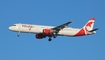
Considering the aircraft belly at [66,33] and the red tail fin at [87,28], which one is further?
the red tail fin at [87,28]

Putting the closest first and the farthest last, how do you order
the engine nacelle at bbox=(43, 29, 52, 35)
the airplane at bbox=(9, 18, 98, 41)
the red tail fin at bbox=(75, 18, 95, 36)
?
the airplane at bbox=(9, 18, 98, 41) → the engine nacelle at bbox=(43, 29, 52, 35) → the red tail fin at bbox=(75, 18, 95, 36)

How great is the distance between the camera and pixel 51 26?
99.3 meters

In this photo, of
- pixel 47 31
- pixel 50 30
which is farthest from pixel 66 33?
pixel 47 31

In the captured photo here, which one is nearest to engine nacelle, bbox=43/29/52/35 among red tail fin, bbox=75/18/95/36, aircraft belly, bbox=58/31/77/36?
aircraft belly, bbox=58/31/77/36

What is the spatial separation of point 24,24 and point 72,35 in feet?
50.2

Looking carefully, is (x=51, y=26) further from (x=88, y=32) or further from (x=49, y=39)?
(x=88, y=32)

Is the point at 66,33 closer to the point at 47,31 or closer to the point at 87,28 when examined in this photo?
the point at 47,31

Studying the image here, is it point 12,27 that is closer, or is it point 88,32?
point 12,27

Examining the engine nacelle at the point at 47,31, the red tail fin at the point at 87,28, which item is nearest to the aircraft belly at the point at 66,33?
the red tail fin at the point at 87,28

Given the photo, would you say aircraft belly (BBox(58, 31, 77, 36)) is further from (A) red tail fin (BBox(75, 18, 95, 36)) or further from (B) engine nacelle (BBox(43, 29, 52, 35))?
(B) engine nacelle (BBox(43, 29, 52, 35))

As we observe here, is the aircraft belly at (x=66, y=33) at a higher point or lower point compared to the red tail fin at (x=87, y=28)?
lower

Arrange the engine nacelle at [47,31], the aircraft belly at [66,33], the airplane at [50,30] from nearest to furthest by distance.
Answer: the airplane at [50,30], the engine nacelle at [47,31], the aircraft belly at [66,33]

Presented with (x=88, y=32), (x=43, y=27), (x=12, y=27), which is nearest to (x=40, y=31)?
(x=43, y=27)

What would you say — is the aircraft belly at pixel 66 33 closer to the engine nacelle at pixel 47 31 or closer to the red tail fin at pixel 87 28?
the red tail fin at pixel 87 28
